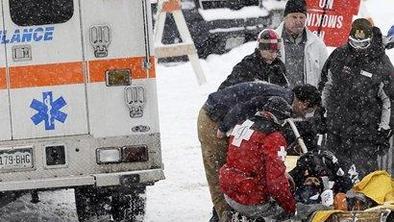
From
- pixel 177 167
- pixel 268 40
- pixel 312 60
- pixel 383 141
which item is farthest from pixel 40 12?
pixel 177 167

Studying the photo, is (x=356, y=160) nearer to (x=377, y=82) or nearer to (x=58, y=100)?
(x=377, y=82)

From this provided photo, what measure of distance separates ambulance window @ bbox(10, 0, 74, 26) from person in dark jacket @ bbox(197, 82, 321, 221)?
130cm

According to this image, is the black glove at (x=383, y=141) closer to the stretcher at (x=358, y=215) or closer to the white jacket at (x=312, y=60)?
the white jacket at (x=312, y=60)

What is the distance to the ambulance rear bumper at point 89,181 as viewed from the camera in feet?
26.0

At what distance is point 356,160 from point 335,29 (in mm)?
3396

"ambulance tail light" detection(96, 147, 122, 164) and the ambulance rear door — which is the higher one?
the ambulance rear door

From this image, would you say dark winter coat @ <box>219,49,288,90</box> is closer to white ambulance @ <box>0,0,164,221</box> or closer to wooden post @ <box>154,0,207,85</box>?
white ambulance @ <box>0,0,164,221</box>

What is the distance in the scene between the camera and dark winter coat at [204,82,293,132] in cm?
730

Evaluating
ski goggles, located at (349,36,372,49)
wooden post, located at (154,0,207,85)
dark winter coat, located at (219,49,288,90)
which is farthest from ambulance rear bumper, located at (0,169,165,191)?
wooden post, located at (154,0,207,85)

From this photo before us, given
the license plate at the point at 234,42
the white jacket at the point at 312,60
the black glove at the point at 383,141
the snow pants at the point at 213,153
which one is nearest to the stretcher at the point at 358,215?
the snow pants at the point at 213,153

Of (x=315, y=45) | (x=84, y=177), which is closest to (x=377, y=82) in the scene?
(x=315, y=45)

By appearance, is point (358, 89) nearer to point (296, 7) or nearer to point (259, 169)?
point (296, 7)

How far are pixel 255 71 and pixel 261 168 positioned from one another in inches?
63.4

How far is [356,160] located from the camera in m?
8.05
